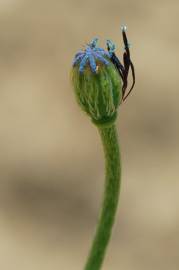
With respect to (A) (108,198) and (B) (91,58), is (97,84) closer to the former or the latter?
(B) (91,58)

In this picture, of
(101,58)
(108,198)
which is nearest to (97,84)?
(101,58)

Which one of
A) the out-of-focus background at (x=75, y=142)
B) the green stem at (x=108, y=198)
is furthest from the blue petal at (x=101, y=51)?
the out-of-focus background at (x=75, y=142)

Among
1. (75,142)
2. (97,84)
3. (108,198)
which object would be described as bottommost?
(75,142)

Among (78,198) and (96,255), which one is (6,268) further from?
(96,255)

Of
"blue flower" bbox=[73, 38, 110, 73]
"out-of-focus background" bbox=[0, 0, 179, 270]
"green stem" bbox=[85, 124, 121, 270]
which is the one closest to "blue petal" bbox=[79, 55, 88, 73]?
"blue flower" bbox=[73, 38, 110, 73]

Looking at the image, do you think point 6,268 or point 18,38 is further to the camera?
point 18,38

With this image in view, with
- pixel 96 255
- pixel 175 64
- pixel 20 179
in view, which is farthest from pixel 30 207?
pixel 96 255

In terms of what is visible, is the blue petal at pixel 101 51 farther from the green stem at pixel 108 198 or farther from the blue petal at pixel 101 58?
the green stem at pixel 108 198

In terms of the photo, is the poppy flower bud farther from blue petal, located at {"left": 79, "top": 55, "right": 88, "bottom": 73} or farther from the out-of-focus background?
the out-of-focus background
